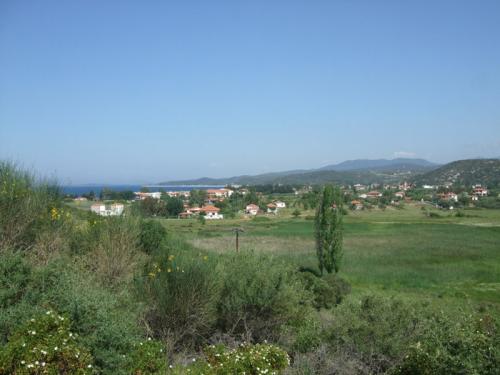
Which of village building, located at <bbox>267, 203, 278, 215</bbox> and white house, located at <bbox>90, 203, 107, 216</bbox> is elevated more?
white house, located at <bbox>90, 203, 107, 216</bbox>

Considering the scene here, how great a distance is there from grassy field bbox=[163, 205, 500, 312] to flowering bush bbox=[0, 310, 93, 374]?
236 inches

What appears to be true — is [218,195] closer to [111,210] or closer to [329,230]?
[329,230]

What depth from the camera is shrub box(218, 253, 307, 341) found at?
26.5 feet

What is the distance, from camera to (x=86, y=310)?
4957mm

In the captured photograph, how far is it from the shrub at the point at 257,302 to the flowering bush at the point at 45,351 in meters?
3.93

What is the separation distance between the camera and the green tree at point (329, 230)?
2992 cm

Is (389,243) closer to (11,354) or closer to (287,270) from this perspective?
(287,270)

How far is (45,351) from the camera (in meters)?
4.09

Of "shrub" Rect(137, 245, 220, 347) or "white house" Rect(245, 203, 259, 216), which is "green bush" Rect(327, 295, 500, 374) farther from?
"white house" Rect(245, 203, 259, 216)

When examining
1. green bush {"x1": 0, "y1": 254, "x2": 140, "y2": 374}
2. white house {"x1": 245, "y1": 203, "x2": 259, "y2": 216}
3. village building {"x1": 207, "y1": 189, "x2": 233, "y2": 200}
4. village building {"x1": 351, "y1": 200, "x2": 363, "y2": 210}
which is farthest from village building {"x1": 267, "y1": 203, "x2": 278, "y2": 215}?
green bush {"x1": 0, "y1": 254, "x2": 140, "y2": 374}

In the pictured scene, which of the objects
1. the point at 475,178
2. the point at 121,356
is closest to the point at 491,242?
the point at 121,356

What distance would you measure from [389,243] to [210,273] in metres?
40.8

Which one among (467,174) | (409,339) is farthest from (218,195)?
(409,339)

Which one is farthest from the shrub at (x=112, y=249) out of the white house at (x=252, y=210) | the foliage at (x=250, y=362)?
the white house at (x=252, y=210)
